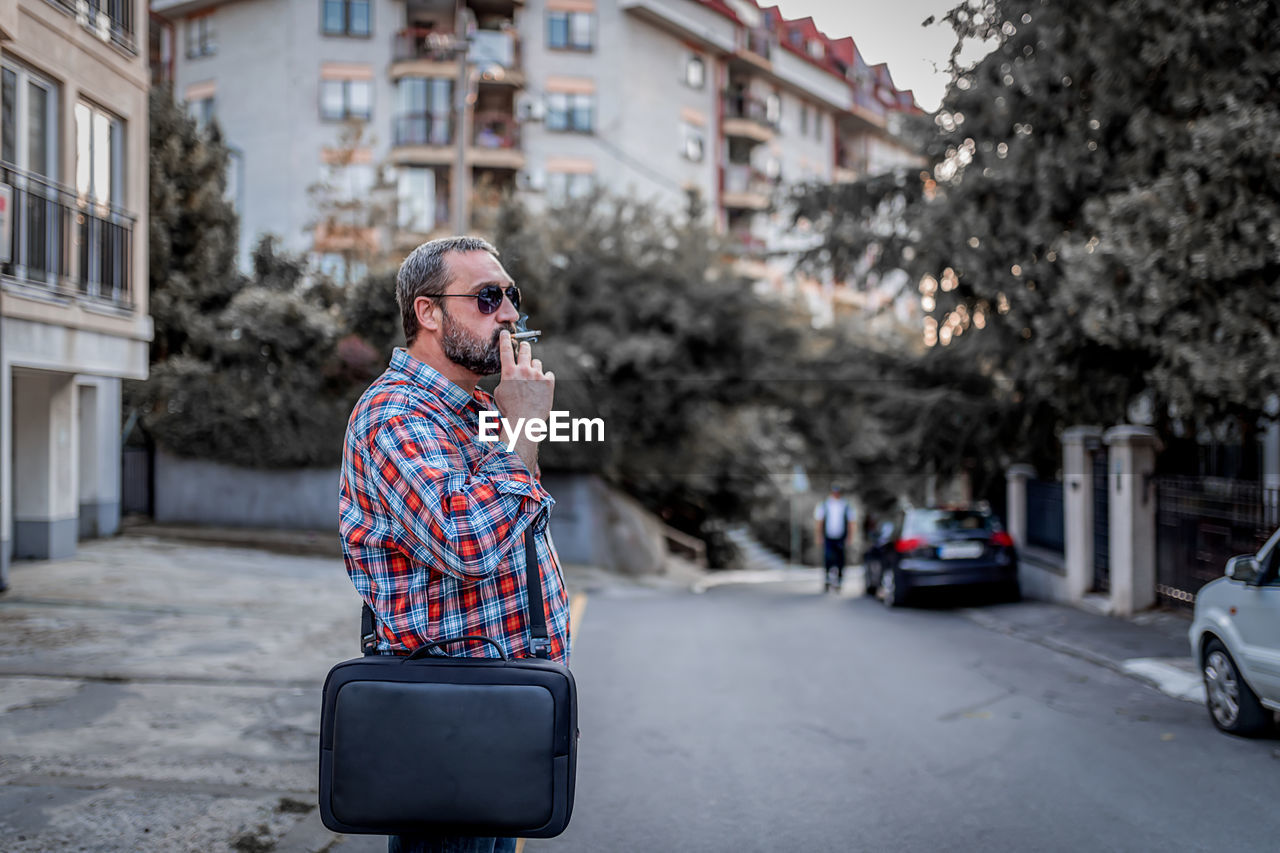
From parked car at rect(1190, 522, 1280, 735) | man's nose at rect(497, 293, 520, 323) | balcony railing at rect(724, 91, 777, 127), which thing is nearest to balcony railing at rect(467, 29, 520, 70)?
balcony railing at rect(724, 91, 777, 127)

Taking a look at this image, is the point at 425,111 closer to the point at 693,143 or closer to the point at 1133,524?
the point at 693,143

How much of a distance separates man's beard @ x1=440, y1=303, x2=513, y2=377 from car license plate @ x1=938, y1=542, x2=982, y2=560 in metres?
14.6

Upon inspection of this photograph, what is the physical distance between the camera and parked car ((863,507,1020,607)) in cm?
1645

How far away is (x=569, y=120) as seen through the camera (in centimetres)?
3703

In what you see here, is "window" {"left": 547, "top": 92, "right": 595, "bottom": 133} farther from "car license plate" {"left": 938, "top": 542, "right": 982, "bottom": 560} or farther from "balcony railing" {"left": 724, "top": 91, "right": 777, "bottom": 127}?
"car license plate" {"left": 938, "top": 542, "right": 982, "bottom": 560}

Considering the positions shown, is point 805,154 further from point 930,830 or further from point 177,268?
point 930,830

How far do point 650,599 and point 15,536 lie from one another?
901cm

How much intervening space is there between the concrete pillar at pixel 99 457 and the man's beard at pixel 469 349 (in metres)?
16.7

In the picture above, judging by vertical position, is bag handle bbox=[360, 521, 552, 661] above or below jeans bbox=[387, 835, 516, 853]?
above

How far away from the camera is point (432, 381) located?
2734 mm

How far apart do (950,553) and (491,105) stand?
24.8 metres

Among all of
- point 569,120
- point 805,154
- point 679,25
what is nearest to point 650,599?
point 569,120

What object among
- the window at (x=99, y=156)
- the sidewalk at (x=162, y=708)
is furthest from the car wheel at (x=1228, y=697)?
the window at (x=99, y=156)

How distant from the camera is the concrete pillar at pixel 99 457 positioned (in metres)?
17.9
